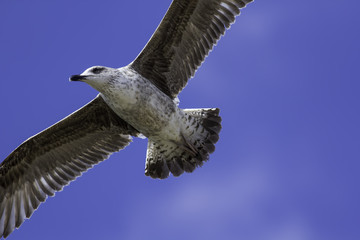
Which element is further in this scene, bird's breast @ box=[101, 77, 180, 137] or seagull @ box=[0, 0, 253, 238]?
seagull @ box=[0, 0, 253, 238]

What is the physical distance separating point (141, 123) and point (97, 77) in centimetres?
83

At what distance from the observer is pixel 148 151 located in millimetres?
7945

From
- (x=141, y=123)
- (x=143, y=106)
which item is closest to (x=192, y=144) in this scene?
(x=141, y=123)

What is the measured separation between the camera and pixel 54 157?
8172mm

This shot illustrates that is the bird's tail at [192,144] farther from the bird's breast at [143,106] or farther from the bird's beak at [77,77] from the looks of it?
the bird's beak at [77,77]

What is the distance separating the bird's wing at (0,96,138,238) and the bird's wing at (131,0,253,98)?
856 millimetres

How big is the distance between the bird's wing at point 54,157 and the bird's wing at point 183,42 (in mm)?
856

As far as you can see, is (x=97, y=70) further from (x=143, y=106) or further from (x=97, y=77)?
(x=143, y=106)

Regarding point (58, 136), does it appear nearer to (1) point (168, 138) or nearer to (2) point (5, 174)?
(2) point (5, 174)

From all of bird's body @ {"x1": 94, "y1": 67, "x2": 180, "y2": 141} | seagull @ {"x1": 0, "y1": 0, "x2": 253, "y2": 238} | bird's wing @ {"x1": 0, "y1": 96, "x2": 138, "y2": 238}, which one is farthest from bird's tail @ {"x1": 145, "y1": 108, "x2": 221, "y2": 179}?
bird's wing @ {"x1": 0, "y1": 96, "x2": 138, "y2": 238}

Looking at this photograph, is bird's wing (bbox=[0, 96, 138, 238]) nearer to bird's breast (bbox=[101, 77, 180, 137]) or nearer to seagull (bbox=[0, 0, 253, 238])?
seagull (bbox=[0, 0, 253, 238])

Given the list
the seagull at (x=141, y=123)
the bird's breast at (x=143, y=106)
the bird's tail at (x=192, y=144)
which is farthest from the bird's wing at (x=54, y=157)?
the bird's breast at (x=143, y=106)

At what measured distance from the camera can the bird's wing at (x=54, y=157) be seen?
7.95 m

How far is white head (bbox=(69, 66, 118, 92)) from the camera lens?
688 cm
